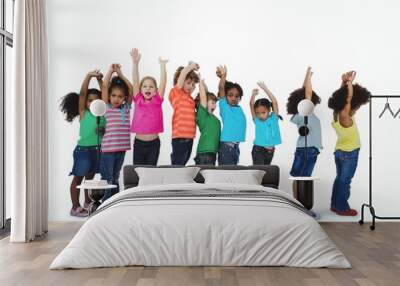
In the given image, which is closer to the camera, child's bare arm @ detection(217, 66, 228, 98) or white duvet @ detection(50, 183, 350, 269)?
white duvet @ detection(50, 183, 350, 269)

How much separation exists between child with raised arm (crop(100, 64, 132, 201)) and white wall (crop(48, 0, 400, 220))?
0.14 meters

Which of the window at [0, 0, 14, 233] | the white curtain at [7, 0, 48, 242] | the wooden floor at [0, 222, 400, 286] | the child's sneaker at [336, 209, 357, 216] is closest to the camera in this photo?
the wooden floor at [0, 222, 400, 286]

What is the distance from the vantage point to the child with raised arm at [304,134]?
7.29m

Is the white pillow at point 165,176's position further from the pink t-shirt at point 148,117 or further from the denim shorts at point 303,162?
the denim shorts at point 303,162

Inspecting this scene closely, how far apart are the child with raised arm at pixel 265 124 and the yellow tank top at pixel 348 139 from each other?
806 mm

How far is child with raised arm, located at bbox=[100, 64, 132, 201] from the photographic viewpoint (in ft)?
23.9

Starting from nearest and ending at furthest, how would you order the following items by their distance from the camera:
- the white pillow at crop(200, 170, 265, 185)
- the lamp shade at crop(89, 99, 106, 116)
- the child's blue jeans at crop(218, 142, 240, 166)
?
the white pillow at crop(200, 170, 265, 185) → the lamp shade at crop(89, 99, 106, 116) → the child's blue jeans at crop(218, 142, 240, 166)

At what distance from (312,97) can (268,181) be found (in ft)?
4.35

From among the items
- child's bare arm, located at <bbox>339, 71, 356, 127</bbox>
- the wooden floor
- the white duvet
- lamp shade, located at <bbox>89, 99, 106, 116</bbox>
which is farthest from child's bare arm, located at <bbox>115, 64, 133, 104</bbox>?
the white duvet

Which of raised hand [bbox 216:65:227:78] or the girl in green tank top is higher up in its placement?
raised hand [bbox 216:65:227:78]

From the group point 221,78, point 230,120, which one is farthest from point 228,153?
point 221,78

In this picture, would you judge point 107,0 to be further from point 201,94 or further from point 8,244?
point 8,244

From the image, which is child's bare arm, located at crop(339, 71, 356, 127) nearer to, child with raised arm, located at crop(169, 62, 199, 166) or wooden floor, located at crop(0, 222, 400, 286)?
child with raised arm, located at crop(169, 62, 199, 166)

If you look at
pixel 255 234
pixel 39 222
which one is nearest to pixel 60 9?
pixel 39 222
